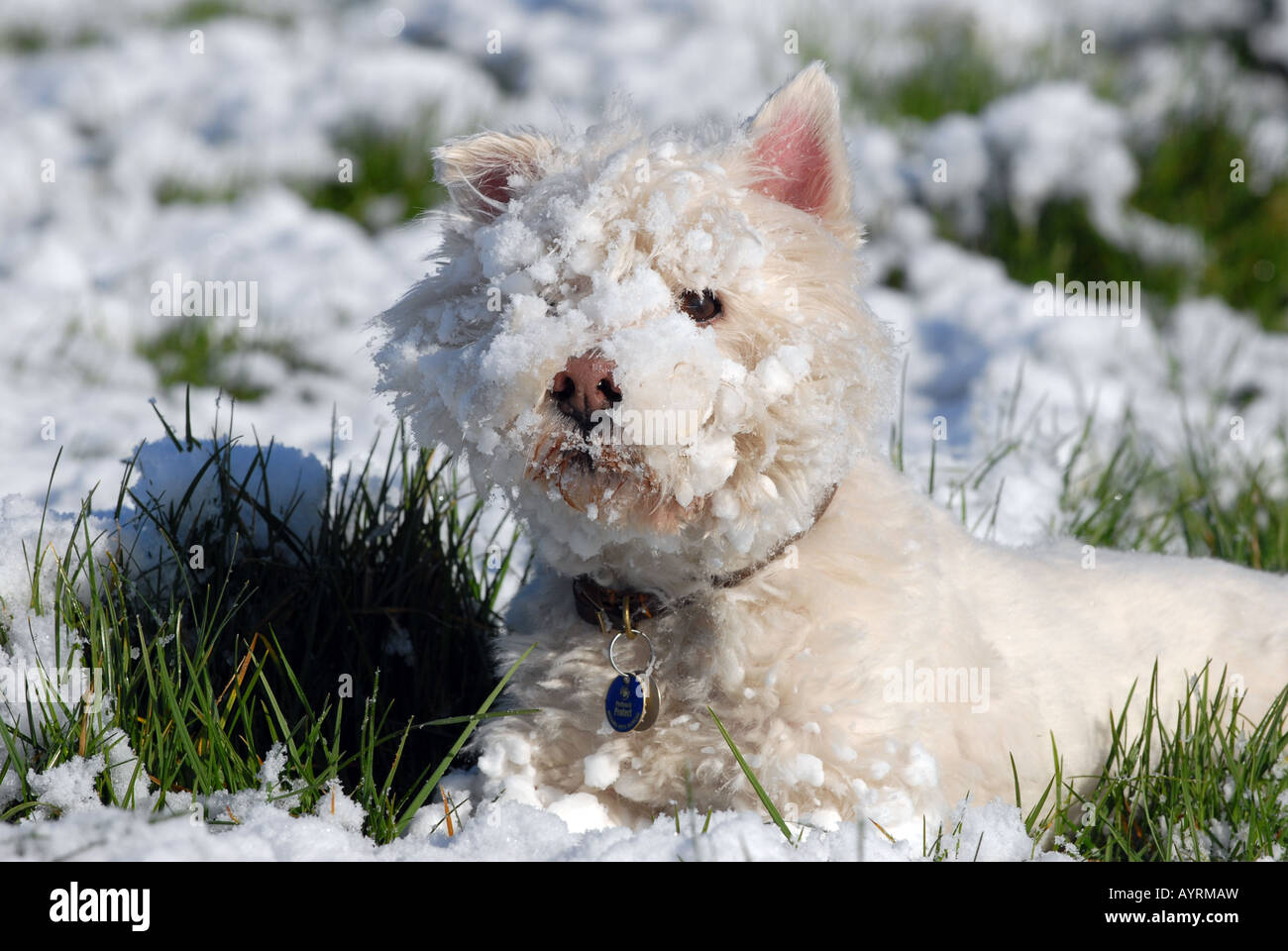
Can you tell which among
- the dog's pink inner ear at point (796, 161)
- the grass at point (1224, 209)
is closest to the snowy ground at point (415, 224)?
the grass at point (1224, 209)

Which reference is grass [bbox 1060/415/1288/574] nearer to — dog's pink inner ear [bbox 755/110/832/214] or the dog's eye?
dog's pink inner ear [bbox 755/110/832/214]

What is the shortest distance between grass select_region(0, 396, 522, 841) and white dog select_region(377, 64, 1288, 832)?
348mm


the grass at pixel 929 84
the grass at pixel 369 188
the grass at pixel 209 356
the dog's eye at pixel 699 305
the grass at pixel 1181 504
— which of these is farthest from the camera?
the grass at pixel 929 84

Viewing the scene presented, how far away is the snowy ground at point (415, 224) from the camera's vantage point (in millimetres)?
3117

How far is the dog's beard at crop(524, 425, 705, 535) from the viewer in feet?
6.99

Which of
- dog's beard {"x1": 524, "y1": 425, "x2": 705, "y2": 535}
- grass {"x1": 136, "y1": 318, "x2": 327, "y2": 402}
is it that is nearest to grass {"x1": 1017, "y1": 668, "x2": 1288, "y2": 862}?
dog's beard {"x1": 524, "y1": 425, "x2": 705, "y2": 535}

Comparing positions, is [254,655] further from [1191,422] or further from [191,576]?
[1191,422]

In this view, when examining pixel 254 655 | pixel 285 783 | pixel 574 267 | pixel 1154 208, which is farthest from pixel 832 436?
pixel 1154 208

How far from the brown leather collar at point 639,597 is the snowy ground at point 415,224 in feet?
1.48

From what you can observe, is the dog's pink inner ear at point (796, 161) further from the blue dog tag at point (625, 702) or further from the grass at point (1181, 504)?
the grass at point (1181, 504)

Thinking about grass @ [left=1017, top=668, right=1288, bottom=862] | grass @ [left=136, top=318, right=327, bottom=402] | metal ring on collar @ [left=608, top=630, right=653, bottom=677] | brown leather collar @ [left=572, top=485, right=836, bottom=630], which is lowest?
grass @ [left=1017, top=668, right=1288, bottom=862]

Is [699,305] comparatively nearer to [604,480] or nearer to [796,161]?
[604,480]

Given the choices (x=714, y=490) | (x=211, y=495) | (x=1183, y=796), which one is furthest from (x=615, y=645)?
(x=211, y=495)
